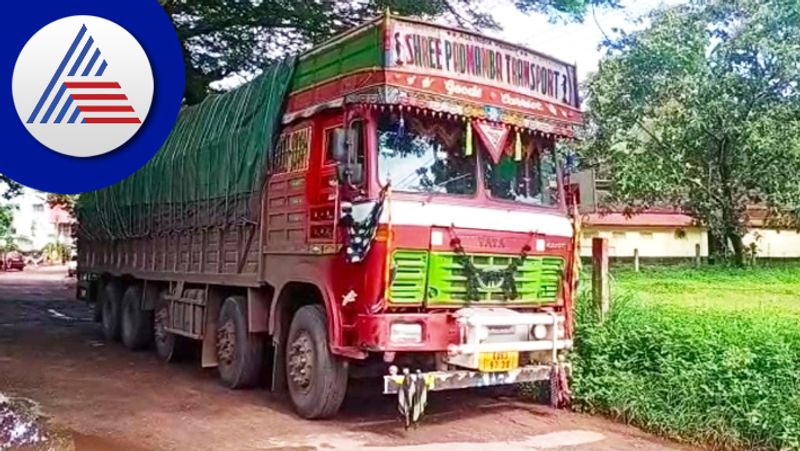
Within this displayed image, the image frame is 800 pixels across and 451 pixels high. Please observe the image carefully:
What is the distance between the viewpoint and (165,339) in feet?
35.1


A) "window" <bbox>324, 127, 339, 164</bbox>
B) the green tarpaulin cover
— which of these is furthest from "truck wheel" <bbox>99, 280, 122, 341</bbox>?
"window" <bbox>324, 127, 339, 164</bbox>

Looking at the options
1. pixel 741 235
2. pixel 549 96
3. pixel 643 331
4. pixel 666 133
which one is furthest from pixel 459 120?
pixel 741 235

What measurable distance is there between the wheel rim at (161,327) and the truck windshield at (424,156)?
17.1 ft

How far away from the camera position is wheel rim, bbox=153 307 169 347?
1054cm

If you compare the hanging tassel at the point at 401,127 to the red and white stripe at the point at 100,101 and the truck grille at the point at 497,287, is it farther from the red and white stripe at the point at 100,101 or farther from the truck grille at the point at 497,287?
the red and white stripe at the point at 100,101

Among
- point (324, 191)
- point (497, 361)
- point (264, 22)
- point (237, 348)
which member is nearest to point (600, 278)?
point (497, 361)

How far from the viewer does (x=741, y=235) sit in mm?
21906

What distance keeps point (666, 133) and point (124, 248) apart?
13783 millimetres

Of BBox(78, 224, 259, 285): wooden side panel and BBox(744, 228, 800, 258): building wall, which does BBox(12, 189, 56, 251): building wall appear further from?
BBox(78, 224, 259, 285): wooden side panel

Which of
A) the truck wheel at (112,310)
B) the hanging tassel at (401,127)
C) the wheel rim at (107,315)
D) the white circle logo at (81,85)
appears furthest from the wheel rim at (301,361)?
the wheel rim at (107,315)

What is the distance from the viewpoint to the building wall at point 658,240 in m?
30.9

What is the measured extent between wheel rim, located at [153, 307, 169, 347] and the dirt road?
0.48 metres

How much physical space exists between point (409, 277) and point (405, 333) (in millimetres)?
432

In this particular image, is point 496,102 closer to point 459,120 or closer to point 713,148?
point 459,120
